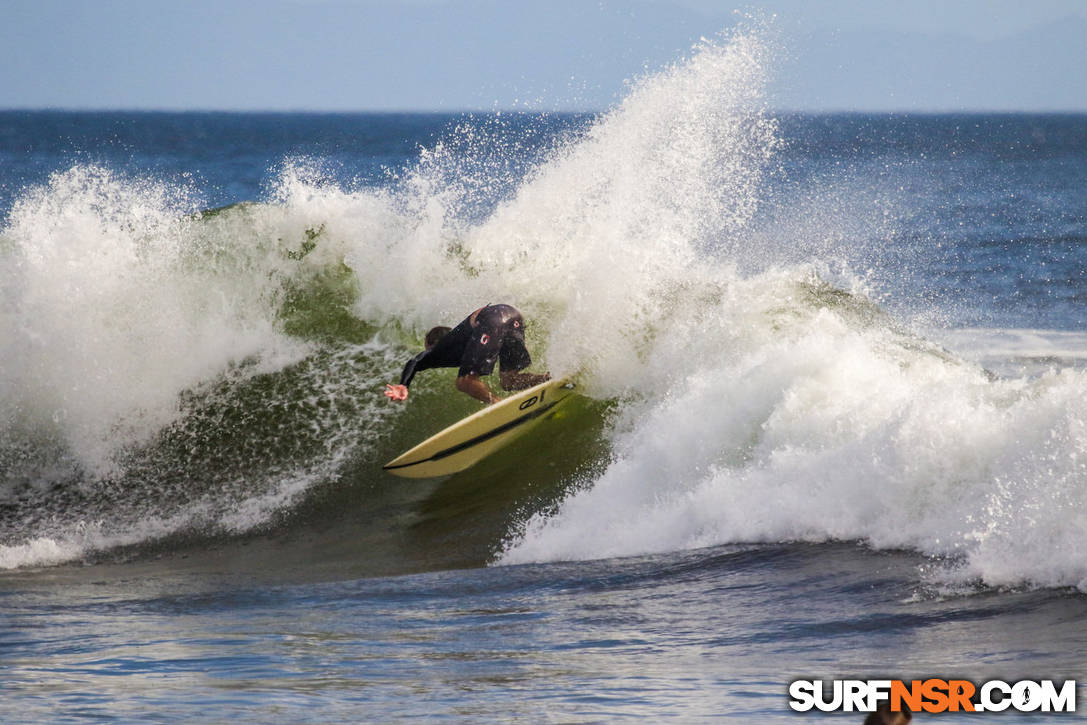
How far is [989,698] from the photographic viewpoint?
4.14 m

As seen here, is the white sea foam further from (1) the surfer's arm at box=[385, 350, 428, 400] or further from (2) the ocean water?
(1) the surfer's arm at box=[385, 350, 428, 400]

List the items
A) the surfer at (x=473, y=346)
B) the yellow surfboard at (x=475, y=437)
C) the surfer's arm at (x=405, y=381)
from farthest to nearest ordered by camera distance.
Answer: the surfer at (x=473, y=346) < the yellow surfboard at (x=475, y=437) < the surfer's arm at (x=405, y=381)

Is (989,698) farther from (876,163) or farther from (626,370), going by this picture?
(876,163)

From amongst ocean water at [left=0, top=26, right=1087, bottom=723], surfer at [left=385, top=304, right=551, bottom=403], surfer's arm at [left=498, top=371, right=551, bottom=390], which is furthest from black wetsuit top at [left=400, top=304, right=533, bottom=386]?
ocean water at [left=0, top=26, right=1087, bottom=723]

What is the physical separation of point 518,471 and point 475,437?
43cm

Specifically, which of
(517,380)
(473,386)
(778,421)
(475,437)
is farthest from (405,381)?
(778,421)

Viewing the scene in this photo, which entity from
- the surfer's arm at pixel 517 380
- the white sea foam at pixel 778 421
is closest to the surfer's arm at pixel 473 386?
the surfer's arm at pixel 517 380

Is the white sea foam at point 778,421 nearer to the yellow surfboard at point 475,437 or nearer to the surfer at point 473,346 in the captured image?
the yellow surfboard at point 475,437

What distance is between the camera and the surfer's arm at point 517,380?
927 centimetres

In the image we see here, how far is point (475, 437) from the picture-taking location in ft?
29.4

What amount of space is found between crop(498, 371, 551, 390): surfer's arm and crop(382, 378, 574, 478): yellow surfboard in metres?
0.06

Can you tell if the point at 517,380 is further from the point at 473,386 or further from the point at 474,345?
the point at 474,345

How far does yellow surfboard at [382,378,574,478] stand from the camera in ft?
28.8

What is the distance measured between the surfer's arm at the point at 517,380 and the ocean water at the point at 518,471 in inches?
15.1
